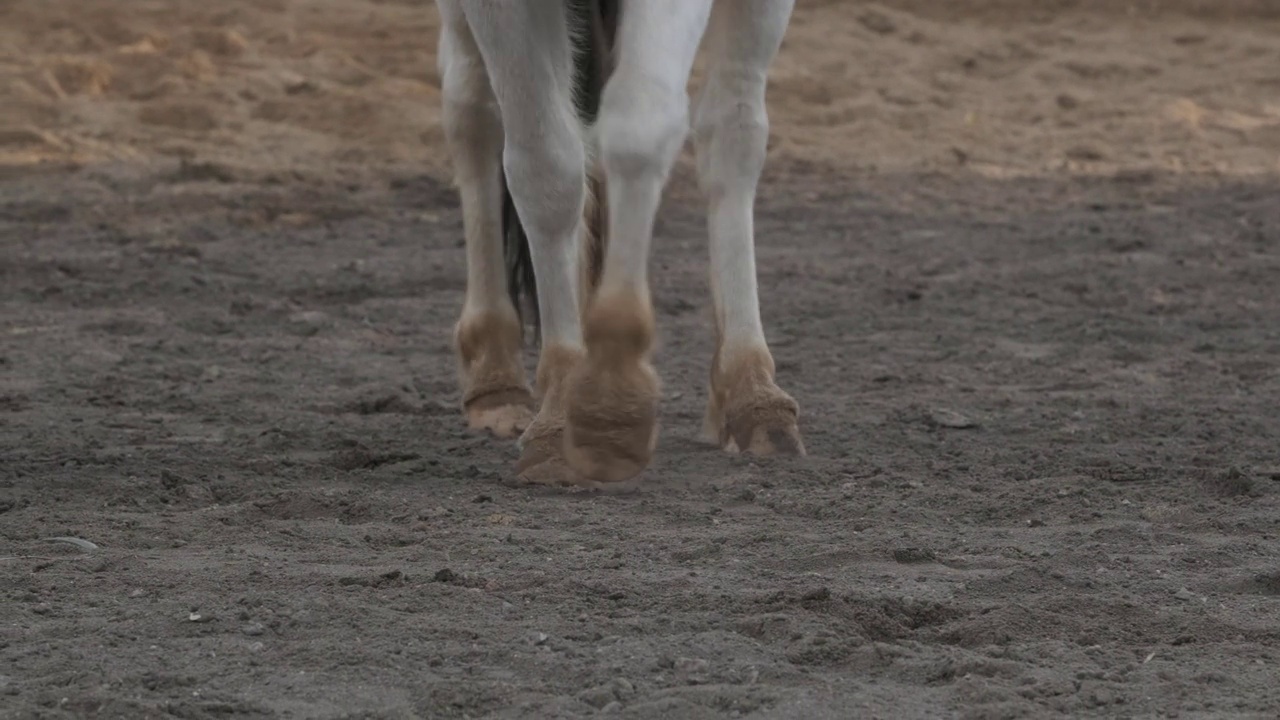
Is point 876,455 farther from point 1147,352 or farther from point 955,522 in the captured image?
point 1147,352

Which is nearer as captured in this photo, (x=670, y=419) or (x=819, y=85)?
(x=670, y=419)

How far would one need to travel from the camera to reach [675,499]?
14.0 ft

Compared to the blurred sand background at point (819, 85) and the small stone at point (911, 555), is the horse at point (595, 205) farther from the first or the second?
the blurred sand background at point (819, 85)

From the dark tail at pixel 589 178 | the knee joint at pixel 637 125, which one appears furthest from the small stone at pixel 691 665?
the dark tail at pixel 589 178

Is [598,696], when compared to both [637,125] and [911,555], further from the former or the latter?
[637,125]

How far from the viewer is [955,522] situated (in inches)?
161

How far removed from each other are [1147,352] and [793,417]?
1689 mm

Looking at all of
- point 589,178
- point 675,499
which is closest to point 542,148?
point 589,178

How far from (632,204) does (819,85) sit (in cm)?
737

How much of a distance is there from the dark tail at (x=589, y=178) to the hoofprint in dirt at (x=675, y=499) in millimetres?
442

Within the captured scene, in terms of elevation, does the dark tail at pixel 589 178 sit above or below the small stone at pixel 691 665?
above

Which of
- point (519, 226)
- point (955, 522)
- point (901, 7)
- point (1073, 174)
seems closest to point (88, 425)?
point (519, 226)

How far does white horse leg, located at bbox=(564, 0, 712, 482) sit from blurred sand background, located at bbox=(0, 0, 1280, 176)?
5564 millimetres

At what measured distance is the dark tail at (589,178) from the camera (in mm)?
4598
